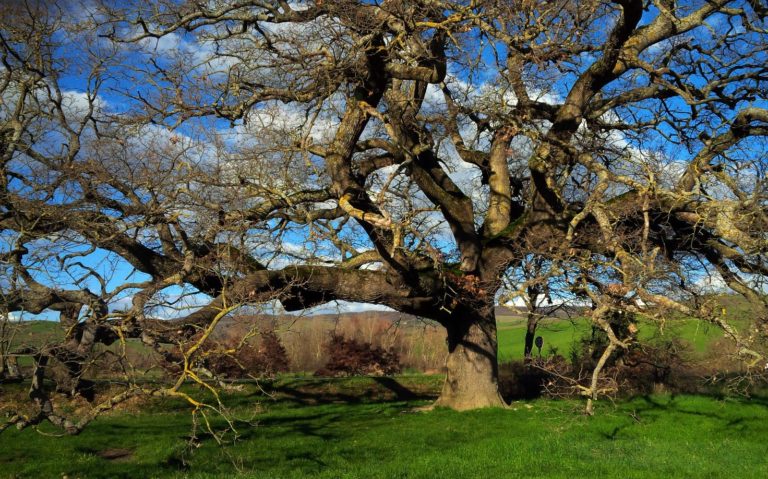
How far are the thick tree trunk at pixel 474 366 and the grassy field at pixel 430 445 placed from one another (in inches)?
31.4

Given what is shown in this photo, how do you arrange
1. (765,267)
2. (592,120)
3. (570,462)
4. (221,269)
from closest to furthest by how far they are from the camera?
1. (570,462)
2. (765,267)
3. (221,269)
4. (592,120)

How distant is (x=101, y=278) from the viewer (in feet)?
31.9

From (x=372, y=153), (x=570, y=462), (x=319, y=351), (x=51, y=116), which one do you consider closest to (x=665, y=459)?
(x=570, y=462)

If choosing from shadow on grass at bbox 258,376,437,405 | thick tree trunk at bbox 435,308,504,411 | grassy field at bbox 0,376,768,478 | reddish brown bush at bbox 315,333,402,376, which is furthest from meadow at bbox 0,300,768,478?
reddish brown bush at bbox 315,333,402,376

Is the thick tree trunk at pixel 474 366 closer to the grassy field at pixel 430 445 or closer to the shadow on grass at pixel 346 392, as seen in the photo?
the grassy field at pixel 430 445

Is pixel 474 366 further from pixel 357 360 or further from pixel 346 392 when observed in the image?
pixel 357 360

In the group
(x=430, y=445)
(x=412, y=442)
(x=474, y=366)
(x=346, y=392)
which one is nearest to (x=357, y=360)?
(x=346, y=392)

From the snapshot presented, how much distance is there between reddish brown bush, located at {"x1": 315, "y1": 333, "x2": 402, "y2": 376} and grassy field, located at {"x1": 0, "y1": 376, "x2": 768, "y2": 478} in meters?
10.7

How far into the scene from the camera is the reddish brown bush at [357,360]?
27547 millimetres

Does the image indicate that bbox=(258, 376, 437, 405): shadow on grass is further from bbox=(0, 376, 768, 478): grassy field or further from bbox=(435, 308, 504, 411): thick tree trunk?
bbox=(435, 308, 504, 411): thick tree trunk

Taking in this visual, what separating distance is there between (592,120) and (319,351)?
21031mm

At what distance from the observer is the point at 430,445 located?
1116 cm

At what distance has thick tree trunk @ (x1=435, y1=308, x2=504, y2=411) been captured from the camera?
15.5m

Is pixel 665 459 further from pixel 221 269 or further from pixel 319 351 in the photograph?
pixel 319 351
